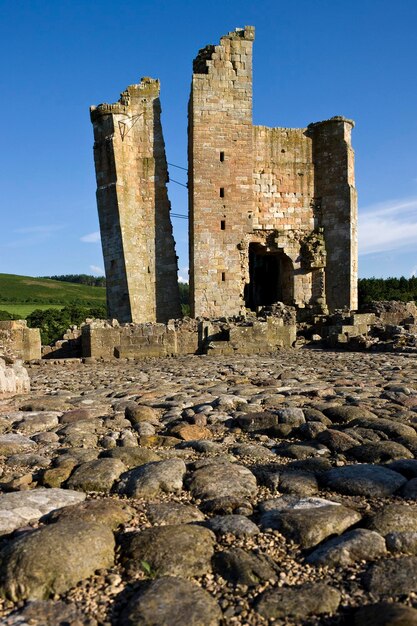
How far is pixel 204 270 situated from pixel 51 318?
2186cm

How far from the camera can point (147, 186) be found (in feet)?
78.1

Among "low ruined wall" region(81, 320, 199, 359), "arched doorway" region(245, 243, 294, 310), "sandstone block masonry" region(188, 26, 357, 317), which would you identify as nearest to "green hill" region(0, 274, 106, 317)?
"arched doorway" region(245, 243, 294, 310)

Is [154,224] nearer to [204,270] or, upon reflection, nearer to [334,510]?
[204,270]

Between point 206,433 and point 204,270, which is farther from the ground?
point 204,270

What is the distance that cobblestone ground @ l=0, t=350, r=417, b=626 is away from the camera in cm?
211

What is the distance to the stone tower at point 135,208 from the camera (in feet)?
74.9

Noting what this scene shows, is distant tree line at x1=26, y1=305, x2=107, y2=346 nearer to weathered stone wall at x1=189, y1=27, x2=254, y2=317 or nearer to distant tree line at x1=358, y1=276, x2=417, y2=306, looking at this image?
weathered stone wall at x1=189, y1=27, x2=254, y2=317

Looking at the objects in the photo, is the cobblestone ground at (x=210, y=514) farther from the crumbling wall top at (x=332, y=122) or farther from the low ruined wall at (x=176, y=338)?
the crumbling wall top at (x=332, y=122)

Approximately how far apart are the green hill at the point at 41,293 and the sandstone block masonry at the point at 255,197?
48.6 m

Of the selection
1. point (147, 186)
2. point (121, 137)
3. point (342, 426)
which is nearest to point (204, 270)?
point (147, 186)

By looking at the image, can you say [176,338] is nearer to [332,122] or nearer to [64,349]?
[64,349]

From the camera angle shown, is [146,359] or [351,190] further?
[351,190]

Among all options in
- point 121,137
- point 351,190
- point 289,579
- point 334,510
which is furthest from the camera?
point 351,190

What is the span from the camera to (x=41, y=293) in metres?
84.1
